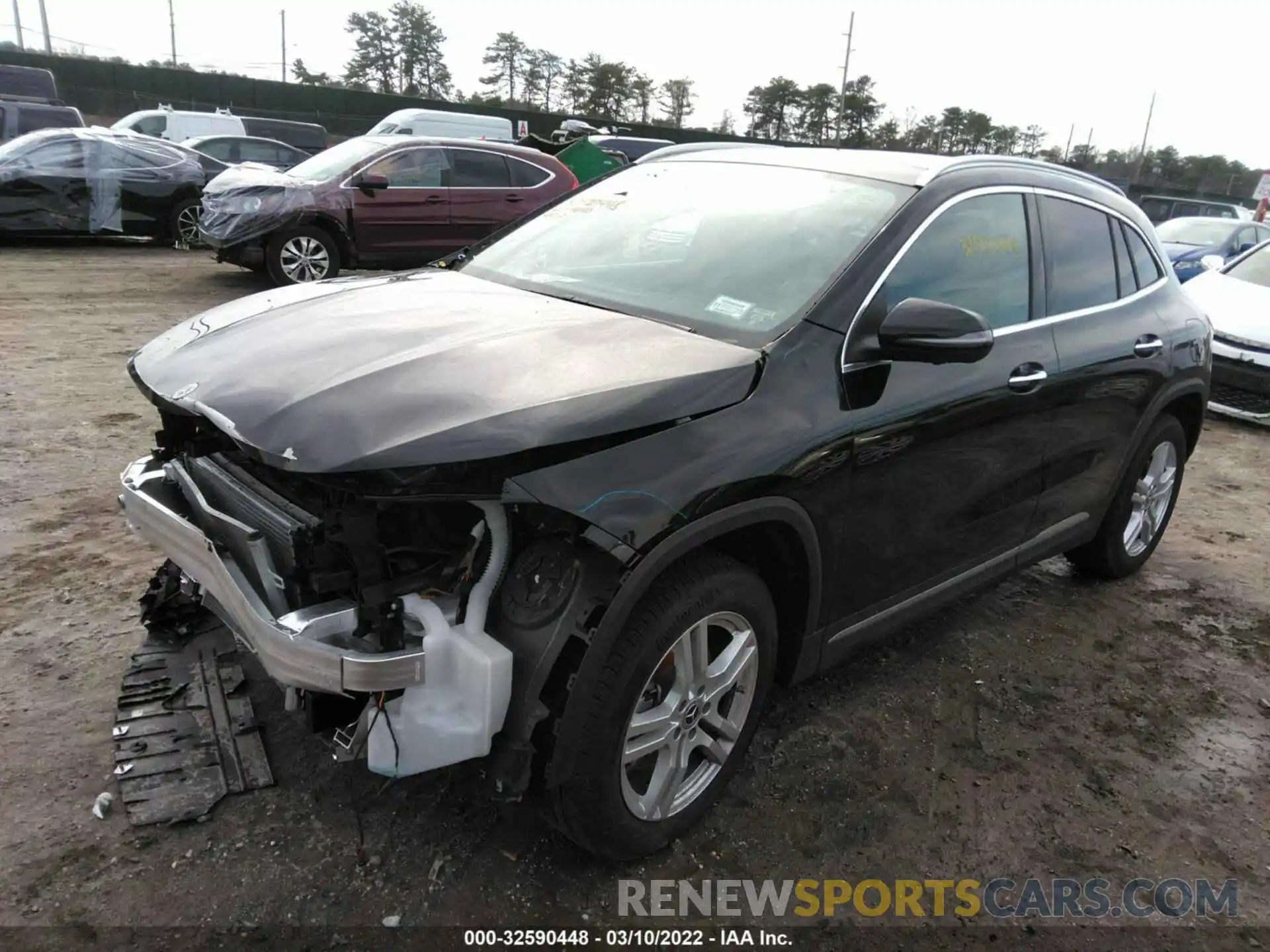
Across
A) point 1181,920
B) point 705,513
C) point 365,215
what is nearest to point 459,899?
point 705,513

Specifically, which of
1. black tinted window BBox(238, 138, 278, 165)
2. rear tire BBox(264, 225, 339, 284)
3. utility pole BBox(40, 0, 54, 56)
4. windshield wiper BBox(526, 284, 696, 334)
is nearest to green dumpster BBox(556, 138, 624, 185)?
rear tire BBox(264, 225, 339, 284)

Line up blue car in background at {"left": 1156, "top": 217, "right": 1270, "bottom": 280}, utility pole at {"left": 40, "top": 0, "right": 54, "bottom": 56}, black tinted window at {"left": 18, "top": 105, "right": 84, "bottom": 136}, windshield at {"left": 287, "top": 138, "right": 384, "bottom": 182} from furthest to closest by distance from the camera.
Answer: utility pole at {"left": 40, "top": 0, "right": 54, "bottom": 56}
black tinted window at {"left": 18, "top": 105, "right": 84, "bottom": 136}
blue car in background at {"left": 1156, "top": 217, "right": 1270, "bottom": 280}
windshield at {"left": 287, "top": 138, "right": 384, "bottom": 182}

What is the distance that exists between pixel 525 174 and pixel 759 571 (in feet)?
31.2

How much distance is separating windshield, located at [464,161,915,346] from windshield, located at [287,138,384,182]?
7.26 m

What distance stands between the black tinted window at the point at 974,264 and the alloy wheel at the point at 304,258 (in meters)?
8.18

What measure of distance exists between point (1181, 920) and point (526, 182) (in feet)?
33.6

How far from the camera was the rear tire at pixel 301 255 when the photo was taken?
9633mm

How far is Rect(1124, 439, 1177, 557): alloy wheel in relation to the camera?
4.27m

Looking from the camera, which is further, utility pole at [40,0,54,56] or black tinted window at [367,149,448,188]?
utility pole at [40,0,54,56]

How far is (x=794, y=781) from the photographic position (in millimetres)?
2801

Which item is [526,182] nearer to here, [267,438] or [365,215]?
[365,215]

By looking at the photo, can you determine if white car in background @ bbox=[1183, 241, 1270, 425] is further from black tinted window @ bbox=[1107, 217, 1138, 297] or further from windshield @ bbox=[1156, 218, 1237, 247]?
windshield @ bbox=[1156, 218, 1237, 247]

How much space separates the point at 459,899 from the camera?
2.25 m

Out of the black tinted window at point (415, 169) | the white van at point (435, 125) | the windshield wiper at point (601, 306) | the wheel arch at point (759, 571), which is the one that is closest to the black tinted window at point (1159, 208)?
the white van at point (435, 125)
